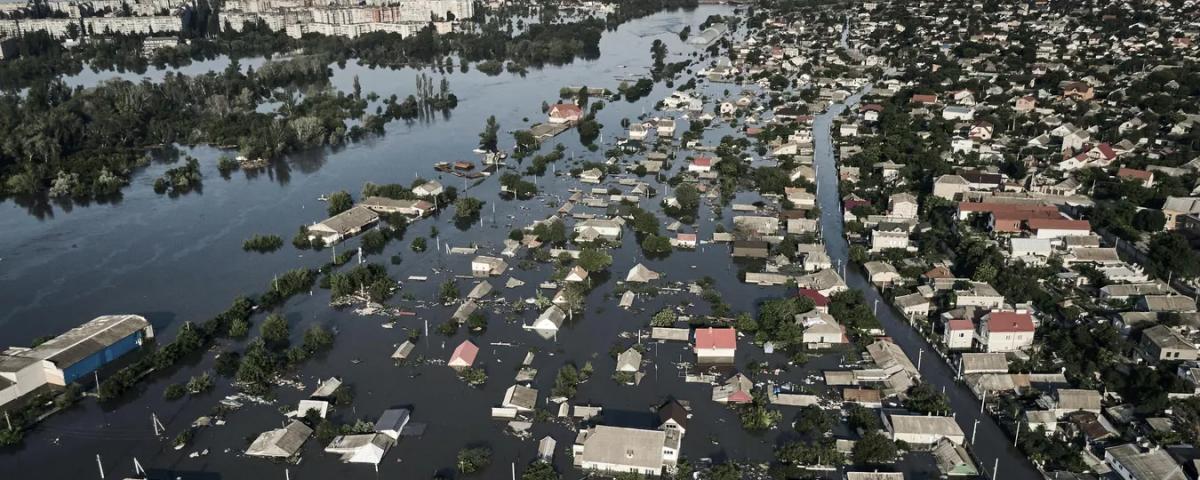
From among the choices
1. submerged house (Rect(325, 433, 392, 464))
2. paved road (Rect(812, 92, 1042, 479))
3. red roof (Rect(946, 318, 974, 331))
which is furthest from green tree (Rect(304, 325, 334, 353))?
red roof (Rect(946, 318, 974, 331))

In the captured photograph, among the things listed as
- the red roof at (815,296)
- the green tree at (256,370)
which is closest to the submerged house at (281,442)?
the green tree at (256,370)

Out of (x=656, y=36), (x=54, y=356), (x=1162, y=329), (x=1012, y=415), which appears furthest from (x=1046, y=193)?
(x=656, y=36)

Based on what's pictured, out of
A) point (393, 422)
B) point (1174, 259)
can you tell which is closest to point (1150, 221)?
point (1174, 259)

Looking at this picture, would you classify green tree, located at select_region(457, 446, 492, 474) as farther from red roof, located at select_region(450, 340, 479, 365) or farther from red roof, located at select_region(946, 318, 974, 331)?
red roof, located at select_region(946, 318, 974, 331)

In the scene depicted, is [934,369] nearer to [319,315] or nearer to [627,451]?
[627,451]

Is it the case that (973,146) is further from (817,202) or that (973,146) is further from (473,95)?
(473,95)

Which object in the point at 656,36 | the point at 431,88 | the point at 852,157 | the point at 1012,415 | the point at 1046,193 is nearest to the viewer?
the point at 1012,415
